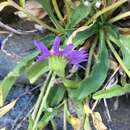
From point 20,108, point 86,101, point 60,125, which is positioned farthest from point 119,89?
point 20,108

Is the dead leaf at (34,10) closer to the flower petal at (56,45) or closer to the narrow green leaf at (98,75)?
the narrow green leaf at (98,75)

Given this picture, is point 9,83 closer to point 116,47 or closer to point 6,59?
point 6,59

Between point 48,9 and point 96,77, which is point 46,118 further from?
point 48,9

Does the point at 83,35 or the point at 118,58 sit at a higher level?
the point at 83,35

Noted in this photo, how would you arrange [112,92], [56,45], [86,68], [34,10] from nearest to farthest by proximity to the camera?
[56,45] < [112,92] < [86,68] < [34,10]

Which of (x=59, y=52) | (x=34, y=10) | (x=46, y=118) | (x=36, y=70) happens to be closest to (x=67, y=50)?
(x=59, y=52)

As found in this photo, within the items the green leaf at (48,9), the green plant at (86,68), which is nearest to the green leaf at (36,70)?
the green plant at (86,68)

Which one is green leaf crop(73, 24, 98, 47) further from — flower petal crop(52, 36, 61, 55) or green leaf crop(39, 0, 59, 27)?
flower petal crop(52, 36, 61, 55)

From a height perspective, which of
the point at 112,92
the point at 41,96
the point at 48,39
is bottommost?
the point at 112,92
